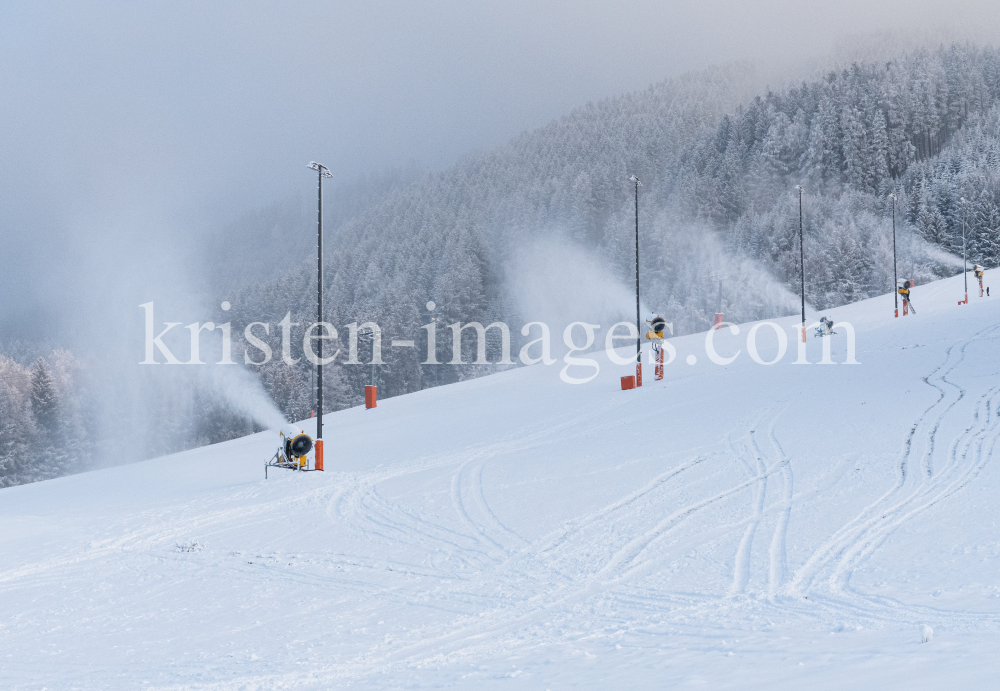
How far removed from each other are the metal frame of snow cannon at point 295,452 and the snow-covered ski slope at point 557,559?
48 cm

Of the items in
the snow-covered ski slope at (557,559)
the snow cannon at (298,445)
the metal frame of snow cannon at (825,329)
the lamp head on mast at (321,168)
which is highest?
the lamp head on mast at (321,168)

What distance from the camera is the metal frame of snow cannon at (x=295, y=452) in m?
15.9

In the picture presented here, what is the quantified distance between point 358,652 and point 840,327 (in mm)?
30677

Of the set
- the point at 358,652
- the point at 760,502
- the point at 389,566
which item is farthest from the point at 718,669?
the point at 760,502

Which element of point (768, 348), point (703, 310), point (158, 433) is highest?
point (703, 310)

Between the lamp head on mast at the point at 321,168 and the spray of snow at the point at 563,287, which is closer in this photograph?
the lamp head on mast at the point at 321,168

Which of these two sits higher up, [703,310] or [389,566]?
[703,310]

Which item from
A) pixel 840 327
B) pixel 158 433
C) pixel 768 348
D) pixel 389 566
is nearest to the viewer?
pixel 389 566

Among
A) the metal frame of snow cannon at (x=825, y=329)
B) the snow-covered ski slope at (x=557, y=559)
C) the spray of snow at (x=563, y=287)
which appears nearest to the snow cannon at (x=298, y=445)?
the snow-covered ski slope at (x=557, y=559)

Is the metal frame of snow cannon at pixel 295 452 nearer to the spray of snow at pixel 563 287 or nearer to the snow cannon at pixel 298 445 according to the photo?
the snow cannon at pixel 298 445

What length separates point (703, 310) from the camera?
83000 millimetres

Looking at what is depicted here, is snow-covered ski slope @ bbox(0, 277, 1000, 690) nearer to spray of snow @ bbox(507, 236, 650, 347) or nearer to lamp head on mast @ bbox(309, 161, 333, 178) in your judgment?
lamp head on mast @ bbox(309, 161, 333, 178)

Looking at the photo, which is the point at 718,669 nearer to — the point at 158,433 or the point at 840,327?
the point at 840,327

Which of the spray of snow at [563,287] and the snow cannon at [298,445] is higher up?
the spray of snow at [563,287]
